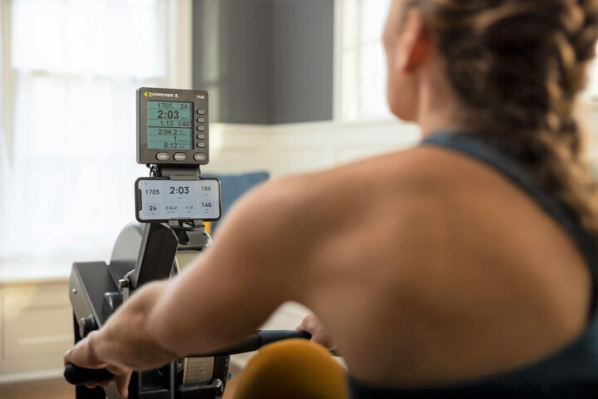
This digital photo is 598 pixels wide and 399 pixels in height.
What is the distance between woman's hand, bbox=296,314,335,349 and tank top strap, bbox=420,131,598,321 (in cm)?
55

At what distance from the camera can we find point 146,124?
143cm

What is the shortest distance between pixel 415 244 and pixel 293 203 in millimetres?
109

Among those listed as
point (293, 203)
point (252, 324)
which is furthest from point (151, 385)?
point (293, 203)

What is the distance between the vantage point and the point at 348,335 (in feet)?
2.20

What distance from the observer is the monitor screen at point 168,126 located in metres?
1.43

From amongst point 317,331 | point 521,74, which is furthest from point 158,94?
point 521,74

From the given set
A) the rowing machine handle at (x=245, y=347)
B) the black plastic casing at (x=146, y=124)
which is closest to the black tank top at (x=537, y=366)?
the rowing machine handle at (x=245, y=347)

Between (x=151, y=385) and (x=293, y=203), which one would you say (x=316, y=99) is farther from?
(x=293, y=203)

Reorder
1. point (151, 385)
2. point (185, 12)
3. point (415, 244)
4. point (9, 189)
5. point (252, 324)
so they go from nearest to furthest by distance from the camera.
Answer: point (415, 244) < point (252, 324) < point (151, 385) < point (9, 189) < point (185, 12)

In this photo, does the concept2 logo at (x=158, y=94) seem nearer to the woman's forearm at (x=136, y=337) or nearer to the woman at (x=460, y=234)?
the woman's forearm at (x=136, y=337)

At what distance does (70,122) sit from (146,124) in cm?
318

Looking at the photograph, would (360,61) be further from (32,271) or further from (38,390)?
(38,390)

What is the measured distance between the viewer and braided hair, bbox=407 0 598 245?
0.67m

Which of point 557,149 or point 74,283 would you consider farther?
point 74,283
